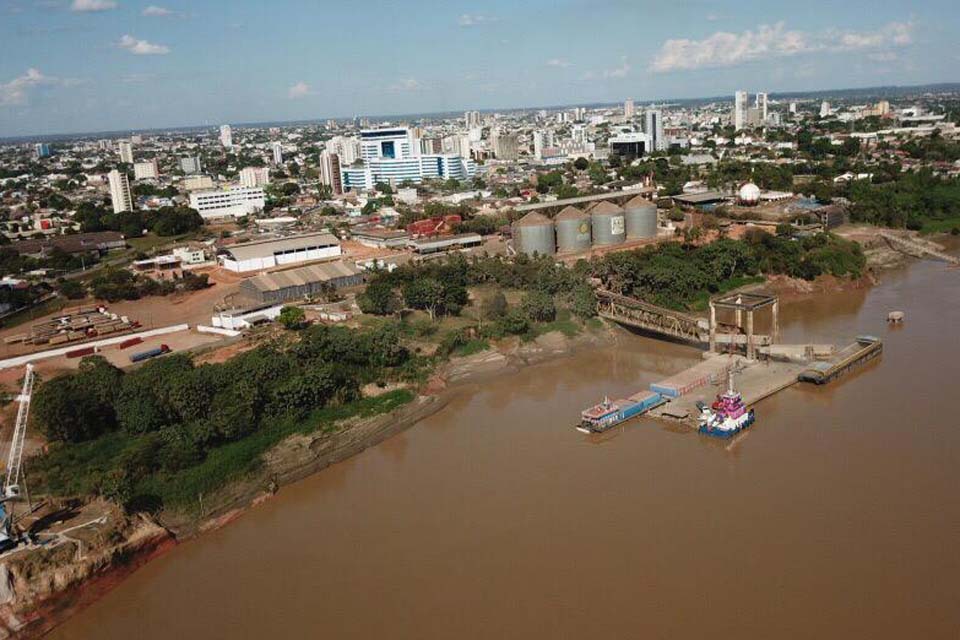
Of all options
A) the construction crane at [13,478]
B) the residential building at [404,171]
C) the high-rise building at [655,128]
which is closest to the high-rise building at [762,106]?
the high-rise building at [655,128]

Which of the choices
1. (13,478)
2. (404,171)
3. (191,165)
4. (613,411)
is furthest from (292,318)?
(191,165)

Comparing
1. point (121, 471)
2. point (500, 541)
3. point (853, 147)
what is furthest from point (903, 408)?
point (853, 147)

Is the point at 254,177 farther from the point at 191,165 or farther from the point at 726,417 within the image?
the point at 726,417

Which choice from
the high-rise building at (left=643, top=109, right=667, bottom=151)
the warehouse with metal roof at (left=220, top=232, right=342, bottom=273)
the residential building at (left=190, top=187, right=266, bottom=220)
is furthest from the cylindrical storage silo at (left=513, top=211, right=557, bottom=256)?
the high-rise building at (left=643, top=109, right=667, bottom=151)

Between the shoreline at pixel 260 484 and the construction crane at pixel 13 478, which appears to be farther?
the construction crane at pixel 13 478

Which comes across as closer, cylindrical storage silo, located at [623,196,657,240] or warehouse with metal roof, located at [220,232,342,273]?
warehouse with metal roof, located at [220,232,342,273]

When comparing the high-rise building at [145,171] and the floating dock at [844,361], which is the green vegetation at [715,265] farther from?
the high-rise building at [145,171]

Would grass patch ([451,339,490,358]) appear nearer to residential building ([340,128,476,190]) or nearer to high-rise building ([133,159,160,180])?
residential building ([340,128,476,190])

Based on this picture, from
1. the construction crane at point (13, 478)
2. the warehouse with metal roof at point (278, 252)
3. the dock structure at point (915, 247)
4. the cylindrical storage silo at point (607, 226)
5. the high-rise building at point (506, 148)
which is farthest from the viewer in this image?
the high-rise building at point (506, 148)
